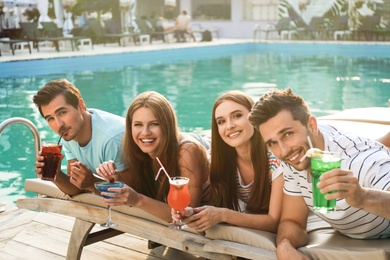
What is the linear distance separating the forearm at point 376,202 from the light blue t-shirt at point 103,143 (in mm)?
1694

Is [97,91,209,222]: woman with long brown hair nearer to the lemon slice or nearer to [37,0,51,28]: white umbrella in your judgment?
the lemon slice

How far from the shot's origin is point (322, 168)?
209cm

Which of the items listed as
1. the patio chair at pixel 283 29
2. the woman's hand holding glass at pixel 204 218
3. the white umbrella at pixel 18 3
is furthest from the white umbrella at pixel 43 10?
the woman's hand holding glass at pixel 204 218

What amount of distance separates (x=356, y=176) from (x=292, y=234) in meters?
0.43

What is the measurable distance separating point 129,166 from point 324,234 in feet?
4.06

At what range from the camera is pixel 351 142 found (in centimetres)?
248

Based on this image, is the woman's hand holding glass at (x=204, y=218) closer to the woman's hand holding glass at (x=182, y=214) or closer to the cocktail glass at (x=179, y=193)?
the woman's hand holding glass at (x=182, y=214)

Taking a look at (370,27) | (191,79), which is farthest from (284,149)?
(370,27)

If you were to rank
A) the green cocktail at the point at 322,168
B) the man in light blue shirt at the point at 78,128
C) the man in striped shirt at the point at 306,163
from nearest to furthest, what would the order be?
the green cocktail at the point at 322,168 → the man in striped shirt at the point at 306,163 → the man in light blue shirt at the point at 78,128

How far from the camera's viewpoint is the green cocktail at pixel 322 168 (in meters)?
2.07

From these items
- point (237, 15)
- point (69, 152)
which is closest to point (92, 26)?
point (237, 15)

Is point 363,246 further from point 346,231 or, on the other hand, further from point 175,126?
point 175,126

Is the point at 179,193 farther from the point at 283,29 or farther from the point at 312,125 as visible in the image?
the point at 283,29

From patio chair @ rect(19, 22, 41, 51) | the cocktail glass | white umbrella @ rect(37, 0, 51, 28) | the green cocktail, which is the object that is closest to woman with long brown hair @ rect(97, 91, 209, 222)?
the cocktail glass
